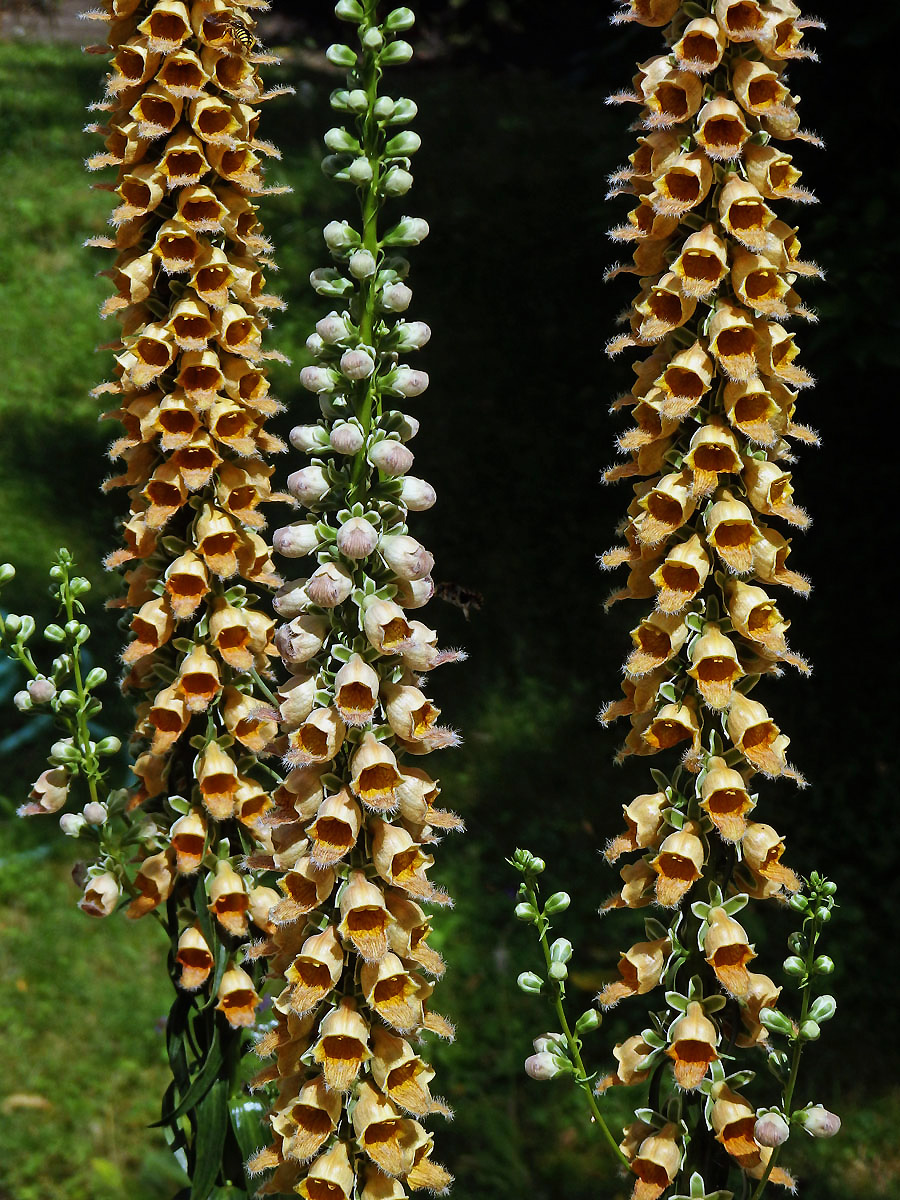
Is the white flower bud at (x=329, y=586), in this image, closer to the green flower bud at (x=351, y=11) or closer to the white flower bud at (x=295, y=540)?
the white flower bud at (x=295, y=540)

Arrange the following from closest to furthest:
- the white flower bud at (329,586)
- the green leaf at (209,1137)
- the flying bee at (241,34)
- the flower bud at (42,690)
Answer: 1. the white flower bud at (329,586)
2. the flying bee at (241,34)
3. the flower bud at (42,690)
4. the green leaf at (209,1137)

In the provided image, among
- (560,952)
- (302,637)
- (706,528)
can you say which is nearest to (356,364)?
(302,637)

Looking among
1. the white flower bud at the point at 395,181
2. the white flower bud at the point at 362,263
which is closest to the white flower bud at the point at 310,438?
the white flower bud at the point at 362,263

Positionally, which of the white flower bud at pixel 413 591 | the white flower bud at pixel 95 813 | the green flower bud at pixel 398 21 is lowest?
the white flower bud at pixel 95 813

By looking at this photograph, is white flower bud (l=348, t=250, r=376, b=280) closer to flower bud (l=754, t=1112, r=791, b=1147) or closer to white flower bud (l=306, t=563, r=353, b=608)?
white flower bud (l=306, t=563, r=353, b=608)

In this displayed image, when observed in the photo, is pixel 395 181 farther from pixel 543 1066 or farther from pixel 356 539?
pixel 543 1066

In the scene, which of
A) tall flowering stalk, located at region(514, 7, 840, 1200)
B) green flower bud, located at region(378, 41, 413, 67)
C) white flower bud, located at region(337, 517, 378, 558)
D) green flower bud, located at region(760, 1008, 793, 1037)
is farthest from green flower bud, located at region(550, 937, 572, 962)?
green flower bud, located at region(378, 41, 413, 67)

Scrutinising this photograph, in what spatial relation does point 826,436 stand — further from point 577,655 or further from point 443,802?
point 443,802
